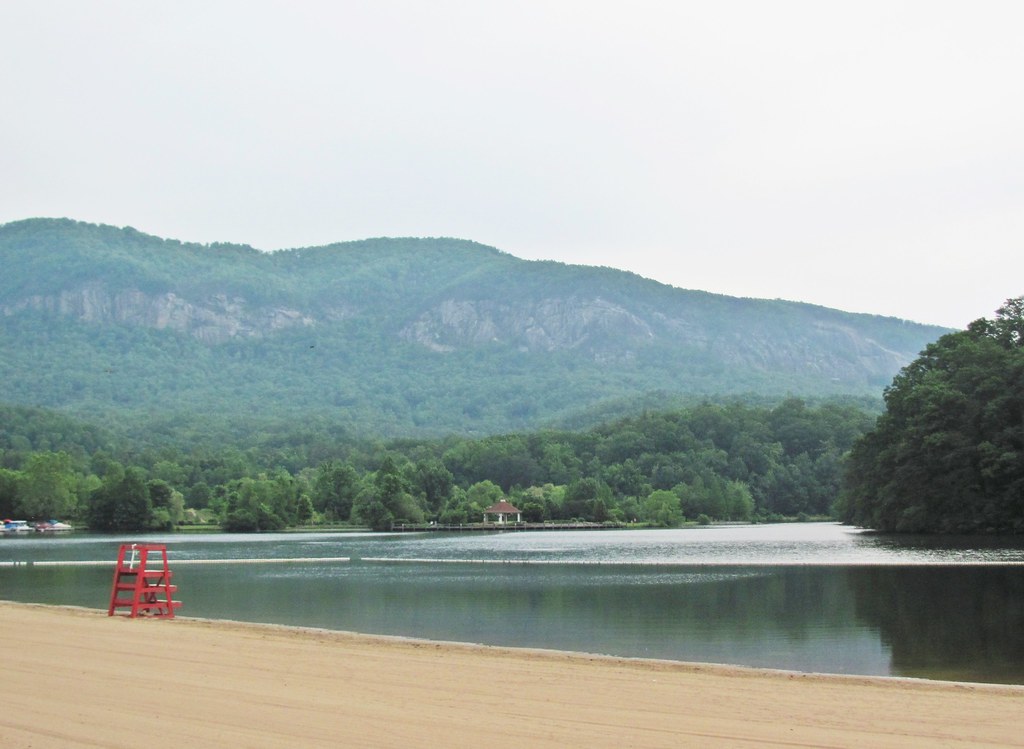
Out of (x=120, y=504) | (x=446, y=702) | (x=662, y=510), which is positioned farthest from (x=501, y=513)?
(x=446, y=702)

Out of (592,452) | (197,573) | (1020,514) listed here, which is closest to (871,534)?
(1020,514)

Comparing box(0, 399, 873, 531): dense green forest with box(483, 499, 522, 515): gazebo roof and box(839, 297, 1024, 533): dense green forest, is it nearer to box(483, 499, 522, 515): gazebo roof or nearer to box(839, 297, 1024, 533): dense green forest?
box(483, 499, 522, 515): gazebo roof

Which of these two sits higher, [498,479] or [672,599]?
[498,479]

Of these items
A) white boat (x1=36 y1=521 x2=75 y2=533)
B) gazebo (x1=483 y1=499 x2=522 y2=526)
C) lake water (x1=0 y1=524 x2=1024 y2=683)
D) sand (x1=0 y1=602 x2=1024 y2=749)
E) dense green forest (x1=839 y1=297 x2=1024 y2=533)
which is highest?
dense green forest (x1=839 y1=297 x2=1024 y2=533)

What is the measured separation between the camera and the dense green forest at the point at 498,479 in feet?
468

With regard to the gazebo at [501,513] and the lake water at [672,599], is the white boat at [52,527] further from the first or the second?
the lake water at [672,599]

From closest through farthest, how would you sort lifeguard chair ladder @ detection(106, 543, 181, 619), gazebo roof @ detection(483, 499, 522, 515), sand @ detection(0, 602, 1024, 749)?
1. sand @ detection(0, 602, 1024, 749)
2. lifeguard chair ladder @ detection(106, 543, 181, 619)
3. gazebo roof @ detection(483, 499, 522, 515)

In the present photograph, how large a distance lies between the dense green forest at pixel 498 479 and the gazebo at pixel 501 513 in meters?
1.18

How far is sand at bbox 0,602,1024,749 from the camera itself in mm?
14094

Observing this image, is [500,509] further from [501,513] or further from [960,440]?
[960,440]

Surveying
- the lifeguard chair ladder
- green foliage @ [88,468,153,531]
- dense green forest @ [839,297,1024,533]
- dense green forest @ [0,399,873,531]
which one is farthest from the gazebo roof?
the lifeguard chair ladder

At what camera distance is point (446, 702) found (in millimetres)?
16656

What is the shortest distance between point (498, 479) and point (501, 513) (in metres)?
28.7

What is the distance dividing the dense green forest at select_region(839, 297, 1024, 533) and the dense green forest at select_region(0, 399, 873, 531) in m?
65.7
